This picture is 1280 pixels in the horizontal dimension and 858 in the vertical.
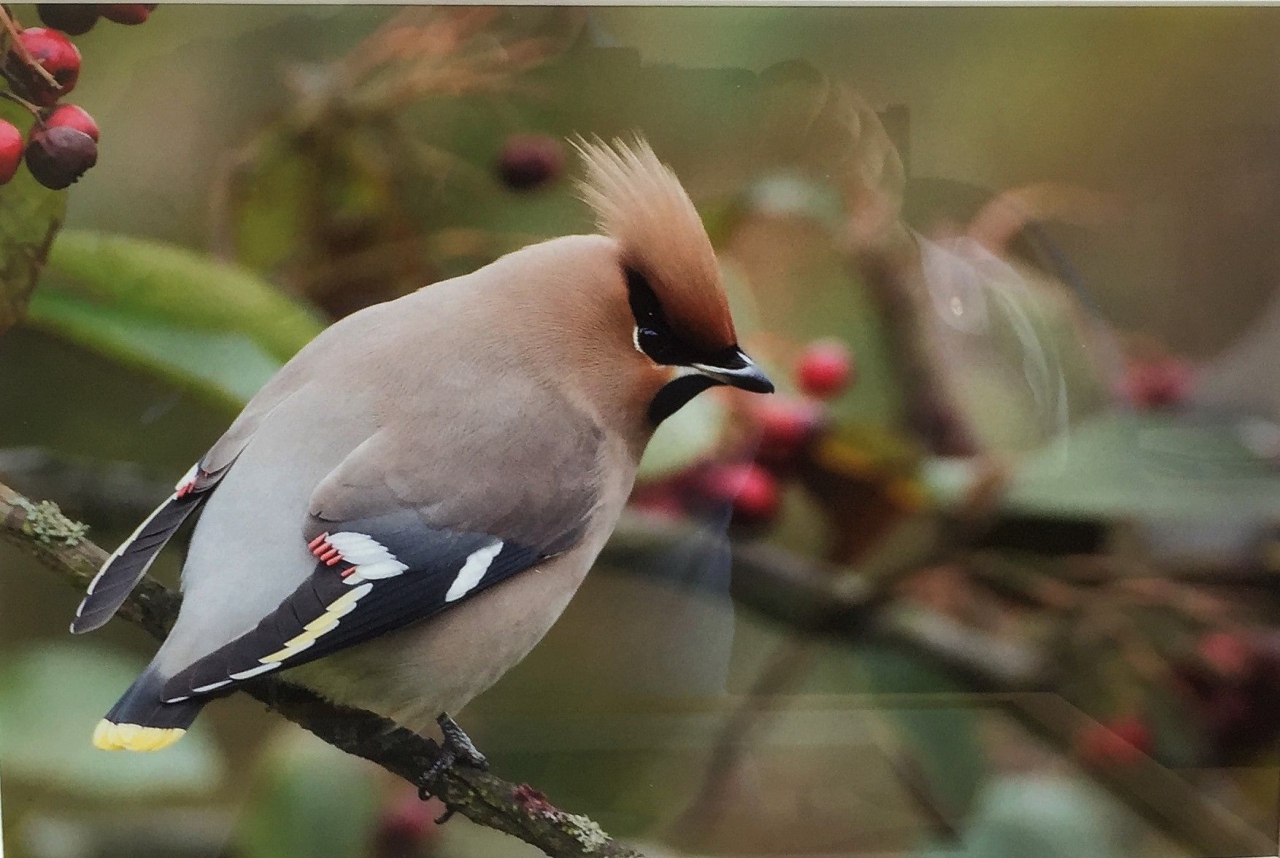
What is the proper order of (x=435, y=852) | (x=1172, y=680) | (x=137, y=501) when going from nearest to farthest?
(x=137, y=501), (x=435, y=852), (x=1172, y=680)

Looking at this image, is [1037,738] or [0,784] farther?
[1037,738]

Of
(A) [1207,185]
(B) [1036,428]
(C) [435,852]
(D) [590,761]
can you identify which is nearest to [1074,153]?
(A) [1207,185]

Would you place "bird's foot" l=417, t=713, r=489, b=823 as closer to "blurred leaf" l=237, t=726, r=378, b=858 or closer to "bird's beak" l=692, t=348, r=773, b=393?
"blurred leaf" l=237, t=726, r=378, b=858

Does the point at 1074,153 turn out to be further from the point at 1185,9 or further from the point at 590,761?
the point at 590,761

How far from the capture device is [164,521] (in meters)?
1.58

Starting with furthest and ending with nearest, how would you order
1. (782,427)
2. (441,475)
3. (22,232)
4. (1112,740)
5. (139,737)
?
(1112,740), (782,427), (22,232), (441,475), (139,737)

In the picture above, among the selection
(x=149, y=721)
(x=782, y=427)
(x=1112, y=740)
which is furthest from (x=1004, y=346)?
(x=149, y=721)

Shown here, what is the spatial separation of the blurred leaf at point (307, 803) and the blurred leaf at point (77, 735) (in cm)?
7

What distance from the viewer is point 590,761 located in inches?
69.7

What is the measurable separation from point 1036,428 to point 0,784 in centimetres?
146

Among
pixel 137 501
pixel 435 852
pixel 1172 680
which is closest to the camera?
pixel 137 501

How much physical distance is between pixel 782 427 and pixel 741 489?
10 centimetres

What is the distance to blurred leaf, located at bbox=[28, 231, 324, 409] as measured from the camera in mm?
1654

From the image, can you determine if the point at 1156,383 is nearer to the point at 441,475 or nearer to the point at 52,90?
the point at 441,475
